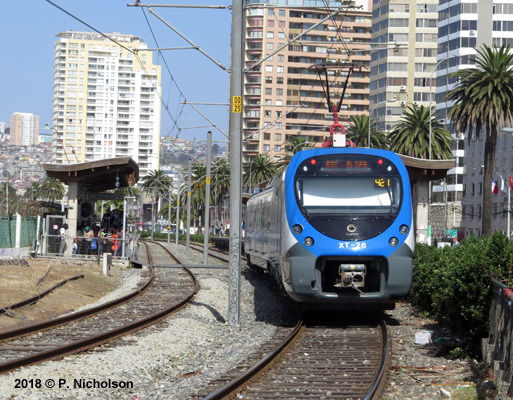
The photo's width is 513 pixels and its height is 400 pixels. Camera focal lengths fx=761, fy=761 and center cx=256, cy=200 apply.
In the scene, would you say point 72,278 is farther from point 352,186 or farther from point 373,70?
point 373,70

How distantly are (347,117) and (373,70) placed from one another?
8.59 m

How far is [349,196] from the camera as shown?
1496 centimetres

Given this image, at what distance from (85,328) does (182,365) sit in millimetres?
4084

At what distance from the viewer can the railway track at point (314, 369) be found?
9.00 metres

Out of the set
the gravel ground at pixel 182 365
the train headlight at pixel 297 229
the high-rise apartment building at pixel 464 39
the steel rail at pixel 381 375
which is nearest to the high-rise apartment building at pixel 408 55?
the high-rise apartment building at pixel 464 39

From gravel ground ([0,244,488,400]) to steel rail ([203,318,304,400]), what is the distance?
492 mm

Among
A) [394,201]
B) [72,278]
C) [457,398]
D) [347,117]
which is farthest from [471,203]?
[457,398]

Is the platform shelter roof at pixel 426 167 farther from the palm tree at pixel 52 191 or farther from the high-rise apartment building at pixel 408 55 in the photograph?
the palm tree at pixel 52 191

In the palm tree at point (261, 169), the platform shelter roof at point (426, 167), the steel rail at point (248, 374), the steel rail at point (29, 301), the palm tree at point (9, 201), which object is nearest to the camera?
the steel rail at point (248, 374)

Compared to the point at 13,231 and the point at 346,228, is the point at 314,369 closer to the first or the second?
the point at 346,228

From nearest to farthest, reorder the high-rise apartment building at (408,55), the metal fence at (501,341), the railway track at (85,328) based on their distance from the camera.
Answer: the metal fence at (501,341)
the railway track at (85,328)
the high-rise apartment building at (408,55)

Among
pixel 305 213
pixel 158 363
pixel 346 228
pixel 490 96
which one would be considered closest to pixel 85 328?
pixel 158 363

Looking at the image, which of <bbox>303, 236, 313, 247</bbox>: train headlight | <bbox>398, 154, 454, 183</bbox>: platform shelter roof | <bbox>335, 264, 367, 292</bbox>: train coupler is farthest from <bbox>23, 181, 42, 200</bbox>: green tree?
<bbox>335, 264, 367, 292</bbox>: train coupler

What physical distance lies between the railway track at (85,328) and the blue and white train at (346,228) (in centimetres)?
349
